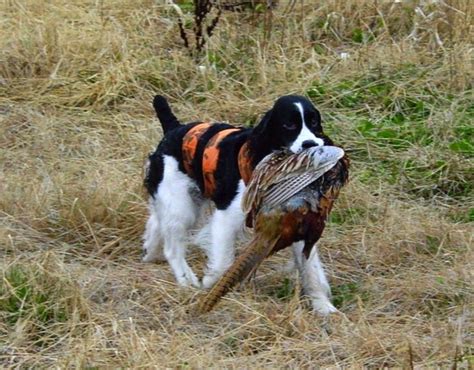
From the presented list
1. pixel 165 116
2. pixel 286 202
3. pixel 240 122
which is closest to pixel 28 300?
pixel 286 202

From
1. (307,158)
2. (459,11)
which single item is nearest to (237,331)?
(307,158)

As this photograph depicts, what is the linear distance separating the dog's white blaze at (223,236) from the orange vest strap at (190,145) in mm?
295

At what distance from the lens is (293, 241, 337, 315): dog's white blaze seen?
4.60 m

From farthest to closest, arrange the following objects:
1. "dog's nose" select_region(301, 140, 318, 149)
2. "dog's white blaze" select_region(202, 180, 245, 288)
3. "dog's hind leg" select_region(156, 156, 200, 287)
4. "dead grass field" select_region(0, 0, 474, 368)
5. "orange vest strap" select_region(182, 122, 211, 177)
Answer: "dog's hind leg" select_region(156, 156, 200, 287)
"orange vest strap" select_region(182, 122, 211, 177)
"dog's white blaze" select_region(202, 180, 245, 288)
"dog's nose" select_region(301, 140, 318, 149)
"dead grass field" select_region(0, 0, 474, 368)

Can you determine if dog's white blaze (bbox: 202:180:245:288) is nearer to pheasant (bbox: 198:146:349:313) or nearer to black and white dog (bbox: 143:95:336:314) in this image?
black and white dog (bbox: 143:95:336:314)

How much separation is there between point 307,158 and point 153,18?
3.85 meters

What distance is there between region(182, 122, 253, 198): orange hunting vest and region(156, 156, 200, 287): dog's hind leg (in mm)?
80

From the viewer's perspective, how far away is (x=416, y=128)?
6.54 metres

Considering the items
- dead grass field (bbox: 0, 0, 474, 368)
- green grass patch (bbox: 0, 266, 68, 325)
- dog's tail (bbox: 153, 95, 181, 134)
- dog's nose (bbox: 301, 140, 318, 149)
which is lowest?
dead grass field (bbox: 0, 0, 474, 368)

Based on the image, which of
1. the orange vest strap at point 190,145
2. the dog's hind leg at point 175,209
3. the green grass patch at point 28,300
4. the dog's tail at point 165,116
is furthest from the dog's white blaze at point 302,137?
the green grass patch at point 28,300

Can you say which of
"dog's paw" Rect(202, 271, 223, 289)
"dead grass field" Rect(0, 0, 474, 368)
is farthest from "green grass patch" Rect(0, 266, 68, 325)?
"dog's paw" Rect(202, 271, 223, 289)

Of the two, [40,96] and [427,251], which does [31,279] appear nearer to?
[427,251]

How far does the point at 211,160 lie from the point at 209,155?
4 cm

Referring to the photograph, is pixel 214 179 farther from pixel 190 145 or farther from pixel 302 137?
pixel 302 137
